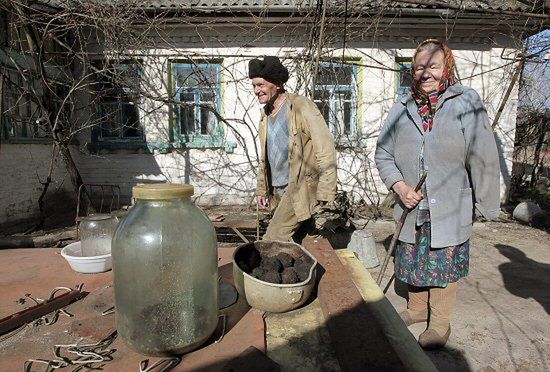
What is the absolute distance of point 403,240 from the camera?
2.40 meters

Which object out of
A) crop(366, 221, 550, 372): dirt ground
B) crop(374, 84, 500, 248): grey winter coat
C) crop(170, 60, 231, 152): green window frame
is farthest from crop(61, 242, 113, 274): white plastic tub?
crop(170, 60, 231, 152): green window frame

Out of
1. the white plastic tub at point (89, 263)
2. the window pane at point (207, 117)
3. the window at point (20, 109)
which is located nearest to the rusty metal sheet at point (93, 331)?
the white plastic tub at point (89, 263)

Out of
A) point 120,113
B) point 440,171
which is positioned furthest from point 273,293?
A: point 120,113

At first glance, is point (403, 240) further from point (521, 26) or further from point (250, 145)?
point (521, 26)

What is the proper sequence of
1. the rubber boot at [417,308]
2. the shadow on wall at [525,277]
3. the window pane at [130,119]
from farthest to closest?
the window pane at [130,119]
the shadow on wall at [525,277]
the rubber boot at [417,308]

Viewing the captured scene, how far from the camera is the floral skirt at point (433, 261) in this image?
2.27 meters

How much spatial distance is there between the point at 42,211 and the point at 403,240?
5849 millimetres

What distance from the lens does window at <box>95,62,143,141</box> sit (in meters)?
6.91

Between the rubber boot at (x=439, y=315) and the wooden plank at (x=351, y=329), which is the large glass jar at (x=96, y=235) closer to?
the wooden plank at (x=351, y=329)

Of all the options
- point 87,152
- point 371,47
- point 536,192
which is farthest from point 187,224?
point 536,192

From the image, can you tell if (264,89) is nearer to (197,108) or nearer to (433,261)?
(433,261)

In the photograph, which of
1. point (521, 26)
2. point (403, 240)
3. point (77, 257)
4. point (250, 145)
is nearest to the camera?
point (77, 257)

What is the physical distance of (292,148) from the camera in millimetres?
2602

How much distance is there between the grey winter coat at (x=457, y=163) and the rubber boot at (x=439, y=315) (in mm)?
404
